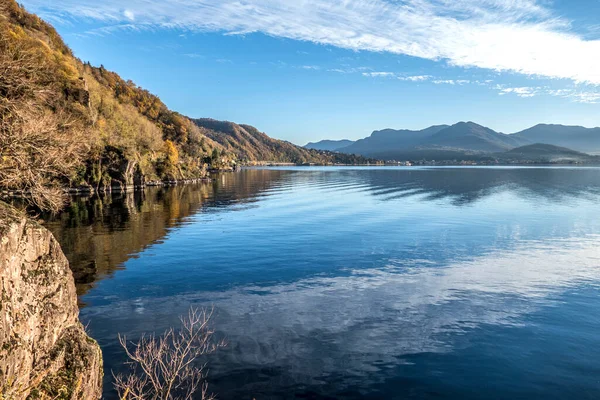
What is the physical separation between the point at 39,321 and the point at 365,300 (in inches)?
643

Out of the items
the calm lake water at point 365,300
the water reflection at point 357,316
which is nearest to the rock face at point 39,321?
the calm lake water at point 365,300

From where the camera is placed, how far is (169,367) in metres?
15.1

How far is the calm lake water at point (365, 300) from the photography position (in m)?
14.5

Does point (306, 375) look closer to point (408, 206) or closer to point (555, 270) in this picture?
point (555, 270)

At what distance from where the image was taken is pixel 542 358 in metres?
15.7

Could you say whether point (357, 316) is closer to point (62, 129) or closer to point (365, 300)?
point (365, 300)

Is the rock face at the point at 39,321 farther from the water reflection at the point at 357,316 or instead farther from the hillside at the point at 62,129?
the hillside at the point at 62,129

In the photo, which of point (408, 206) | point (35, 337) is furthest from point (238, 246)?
point (408, 206)

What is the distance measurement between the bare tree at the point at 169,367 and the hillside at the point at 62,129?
14233mm

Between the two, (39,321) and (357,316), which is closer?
(39,321)

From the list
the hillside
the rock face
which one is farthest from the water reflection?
the hillside

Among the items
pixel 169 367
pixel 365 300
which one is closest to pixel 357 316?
pixel 365 300

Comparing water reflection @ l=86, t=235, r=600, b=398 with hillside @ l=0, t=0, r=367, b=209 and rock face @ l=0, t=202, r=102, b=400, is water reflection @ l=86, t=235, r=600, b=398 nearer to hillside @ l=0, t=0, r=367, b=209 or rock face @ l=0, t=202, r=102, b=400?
rock face @ l=0, t=202, r=102, b=400

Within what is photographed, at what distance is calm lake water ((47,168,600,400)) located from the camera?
1451 centimetres
